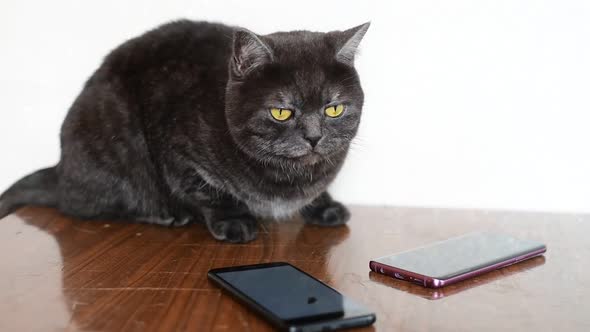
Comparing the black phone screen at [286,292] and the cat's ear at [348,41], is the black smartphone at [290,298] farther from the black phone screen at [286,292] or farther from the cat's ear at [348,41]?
the cat's ear at [348,41]

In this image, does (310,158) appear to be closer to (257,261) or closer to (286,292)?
(257,261)

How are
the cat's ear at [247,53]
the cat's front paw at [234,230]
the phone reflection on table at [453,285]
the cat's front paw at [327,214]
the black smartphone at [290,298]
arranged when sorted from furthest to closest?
the cat's front paw at [327,214], the cat's front paw at [234,230], the cat's ear at [247,53], the phone reflection on table at [453,285], the black smartphone at [290,298]

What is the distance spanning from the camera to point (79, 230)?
149 centimetres

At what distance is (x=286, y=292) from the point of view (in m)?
1.01

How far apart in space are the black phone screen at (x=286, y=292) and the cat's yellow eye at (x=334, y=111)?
1.13 ft

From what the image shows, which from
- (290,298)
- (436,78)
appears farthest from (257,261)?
(436,78)

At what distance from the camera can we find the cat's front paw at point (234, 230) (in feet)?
4.61

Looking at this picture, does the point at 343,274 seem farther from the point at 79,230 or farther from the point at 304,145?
the point at 79,230

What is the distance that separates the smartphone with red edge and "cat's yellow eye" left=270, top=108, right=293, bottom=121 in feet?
1.10

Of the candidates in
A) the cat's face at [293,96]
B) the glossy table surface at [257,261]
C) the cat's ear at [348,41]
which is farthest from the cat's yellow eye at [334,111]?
the glossy table surface at [257,261]

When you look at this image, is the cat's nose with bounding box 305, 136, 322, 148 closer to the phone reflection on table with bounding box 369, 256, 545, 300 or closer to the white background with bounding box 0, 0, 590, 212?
the phone reflection on table with bounding box 369, 256, 545, 300

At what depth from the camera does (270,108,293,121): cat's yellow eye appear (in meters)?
1.29

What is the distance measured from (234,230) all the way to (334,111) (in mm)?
340

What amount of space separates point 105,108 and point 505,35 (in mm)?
991
